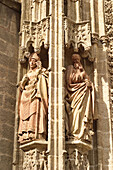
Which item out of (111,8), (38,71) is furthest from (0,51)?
(111,8)

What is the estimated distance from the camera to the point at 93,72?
8570 mm

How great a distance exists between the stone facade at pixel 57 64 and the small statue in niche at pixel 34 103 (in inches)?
6.2

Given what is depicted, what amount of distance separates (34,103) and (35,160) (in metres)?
1.16

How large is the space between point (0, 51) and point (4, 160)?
2471 mm

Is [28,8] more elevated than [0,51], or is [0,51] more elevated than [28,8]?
[28,8]

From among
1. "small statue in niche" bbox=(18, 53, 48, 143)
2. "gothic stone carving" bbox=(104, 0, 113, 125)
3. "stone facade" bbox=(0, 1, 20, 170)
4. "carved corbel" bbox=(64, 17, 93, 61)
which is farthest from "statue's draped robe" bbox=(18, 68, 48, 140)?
"gothic stone carving" bbox=(104, 0, 113, 125)

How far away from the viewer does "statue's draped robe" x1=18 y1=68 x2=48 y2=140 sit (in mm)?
7504

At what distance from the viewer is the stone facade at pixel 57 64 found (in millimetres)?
7379

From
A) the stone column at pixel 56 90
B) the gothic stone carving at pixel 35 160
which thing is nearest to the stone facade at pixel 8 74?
the gothic stone carving at pixel 35 160

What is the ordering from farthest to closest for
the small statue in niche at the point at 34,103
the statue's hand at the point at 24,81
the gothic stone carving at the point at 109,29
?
the gothic stone carving at the point at 109,29, the statue's hand at the point at 24,81, the small statue in niche at the point at 34,103

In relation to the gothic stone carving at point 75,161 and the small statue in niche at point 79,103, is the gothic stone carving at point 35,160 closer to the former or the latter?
the gothic stone carving at point 75,161

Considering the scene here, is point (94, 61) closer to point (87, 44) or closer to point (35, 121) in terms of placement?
point (87, 44)

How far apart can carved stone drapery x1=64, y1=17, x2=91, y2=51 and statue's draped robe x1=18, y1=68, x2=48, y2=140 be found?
0.95 metres

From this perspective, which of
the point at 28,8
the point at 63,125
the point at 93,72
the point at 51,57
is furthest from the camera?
the point at 28,8
